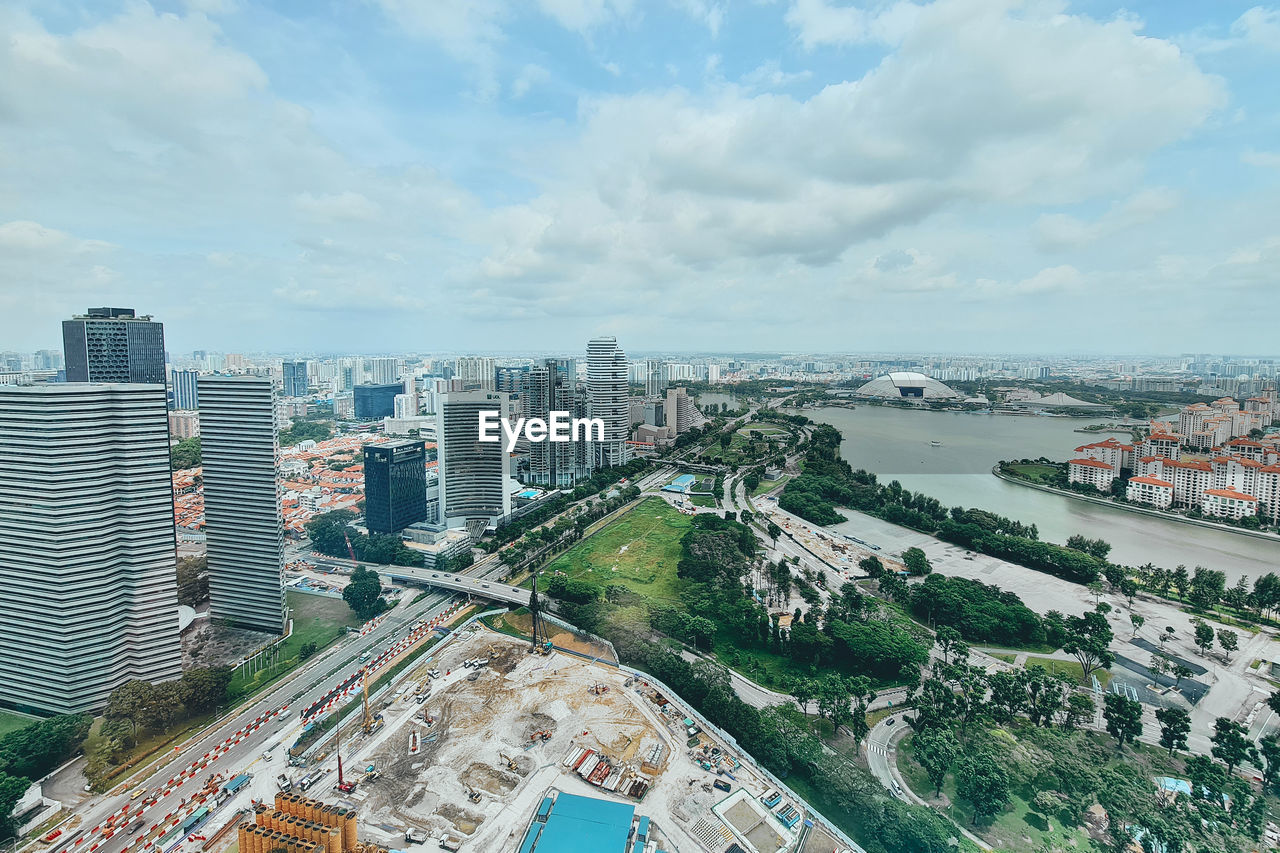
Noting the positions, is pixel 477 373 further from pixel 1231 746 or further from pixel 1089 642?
pixel 1231 746

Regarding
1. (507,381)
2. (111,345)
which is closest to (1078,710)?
(111,345)

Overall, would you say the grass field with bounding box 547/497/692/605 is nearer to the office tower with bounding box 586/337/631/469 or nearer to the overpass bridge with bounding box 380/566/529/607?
the overpass bridge with bounding box 380/566/529/607

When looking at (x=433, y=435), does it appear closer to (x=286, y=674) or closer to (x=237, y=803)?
(x=286, y=674)

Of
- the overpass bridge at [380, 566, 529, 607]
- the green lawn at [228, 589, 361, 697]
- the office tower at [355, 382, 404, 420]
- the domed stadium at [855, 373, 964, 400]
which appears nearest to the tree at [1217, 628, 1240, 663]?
the overpass bridge at [380, 566, 529, 607]

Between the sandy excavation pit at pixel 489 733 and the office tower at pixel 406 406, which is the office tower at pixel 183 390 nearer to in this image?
the office tower at pixel 406 406

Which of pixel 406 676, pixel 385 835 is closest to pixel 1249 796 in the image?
pixel 385 835

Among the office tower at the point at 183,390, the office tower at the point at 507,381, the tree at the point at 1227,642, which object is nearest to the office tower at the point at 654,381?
the office tower at the point at 507,381
